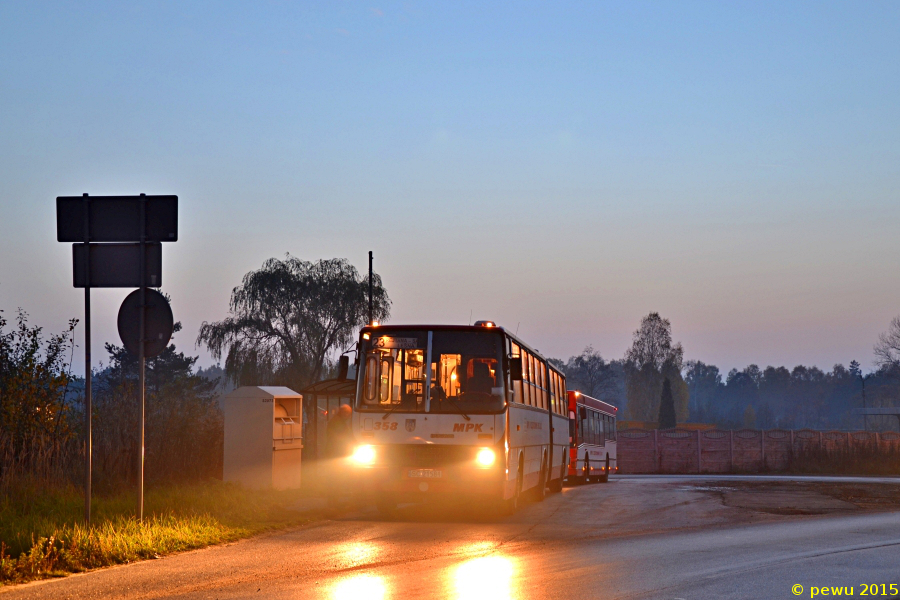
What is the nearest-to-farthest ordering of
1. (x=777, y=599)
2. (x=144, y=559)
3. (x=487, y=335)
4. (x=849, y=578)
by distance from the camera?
1. (x=777, y=599)
2. (x=849, y=578)
3. (x=144, y=559)
4. (x=487, y=335)

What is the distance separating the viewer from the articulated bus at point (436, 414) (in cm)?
1623

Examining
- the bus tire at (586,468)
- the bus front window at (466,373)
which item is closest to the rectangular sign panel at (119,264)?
the bus front window at (466,373)

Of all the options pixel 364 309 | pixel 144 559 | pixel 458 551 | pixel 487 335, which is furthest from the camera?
pixel 364 309

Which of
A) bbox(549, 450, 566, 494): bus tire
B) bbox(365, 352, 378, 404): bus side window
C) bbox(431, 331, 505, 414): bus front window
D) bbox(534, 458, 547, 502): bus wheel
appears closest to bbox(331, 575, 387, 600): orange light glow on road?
bbox(431, 331, 505, 414): bus front window

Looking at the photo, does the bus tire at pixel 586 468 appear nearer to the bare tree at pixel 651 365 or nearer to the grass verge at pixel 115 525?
the grass verge at pixel 115 525

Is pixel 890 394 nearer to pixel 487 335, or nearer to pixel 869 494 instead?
pixel 869 494

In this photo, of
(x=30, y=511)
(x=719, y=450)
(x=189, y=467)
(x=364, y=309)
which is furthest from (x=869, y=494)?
(x=719, y=450)

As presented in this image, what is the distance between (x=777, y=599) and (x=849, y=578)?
1543 millimetres

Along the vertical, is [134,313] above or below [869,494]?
above

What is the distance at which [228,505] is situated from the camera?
1505cm

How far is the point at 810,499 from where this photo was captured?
21.8m

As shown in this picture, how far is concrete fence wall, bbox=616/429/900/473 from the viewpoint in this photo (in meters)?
55.8

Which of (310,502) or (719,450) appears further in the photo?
(719,450)

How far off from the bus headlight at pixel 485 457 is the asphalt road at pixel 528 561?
3.24ft
